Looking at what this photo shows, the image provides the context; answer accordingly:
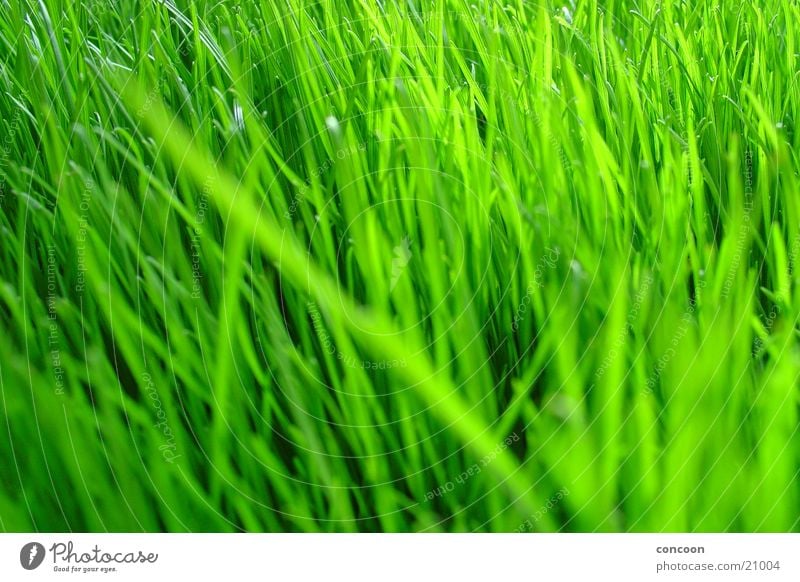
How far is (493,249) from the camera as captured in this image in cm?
45

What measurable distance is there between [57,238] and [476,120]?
1.00 ft
